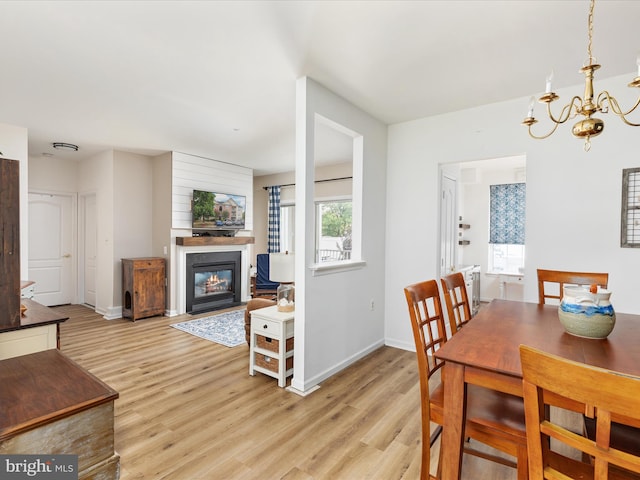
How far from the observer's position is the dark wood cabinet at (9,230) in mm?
1505

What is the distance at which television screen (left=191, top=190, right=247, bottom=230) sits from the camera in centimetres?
550

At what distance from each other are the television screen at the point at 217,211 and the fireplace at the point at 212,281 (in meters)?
0.51

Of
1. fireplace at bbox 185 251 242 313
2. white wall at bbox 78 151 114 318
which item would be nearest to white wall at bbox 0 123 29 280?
white wall at bbox 78 151 114 318

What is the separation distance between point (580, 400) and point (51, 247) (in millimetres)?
7433

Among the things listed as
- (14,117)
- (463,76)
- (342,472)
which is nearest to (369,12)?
(463,76)

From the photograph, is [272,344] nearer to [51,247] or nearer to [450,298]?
[450,298]

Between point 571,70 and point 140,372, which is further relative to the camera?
point 140,372

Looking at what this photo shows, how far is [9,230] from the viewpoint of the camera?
1519 millimetres

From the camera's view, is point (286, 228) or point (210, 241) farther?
point (286, 228)

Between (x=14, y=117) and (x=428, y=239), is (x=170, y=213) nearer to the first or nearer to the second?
(x=14, y=117)

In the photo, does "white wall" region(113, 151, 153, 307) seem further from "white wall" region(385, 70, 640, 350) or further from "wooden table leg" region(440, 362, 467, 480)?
"wooden table leg" region(440, 362, 467, 480)

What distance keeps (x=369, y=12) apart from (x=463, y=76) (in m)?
1.20

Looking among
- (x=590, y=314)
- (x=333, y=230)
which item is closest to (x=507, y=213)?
(x=333, y=230)

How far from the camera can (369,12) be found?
1.95 m
